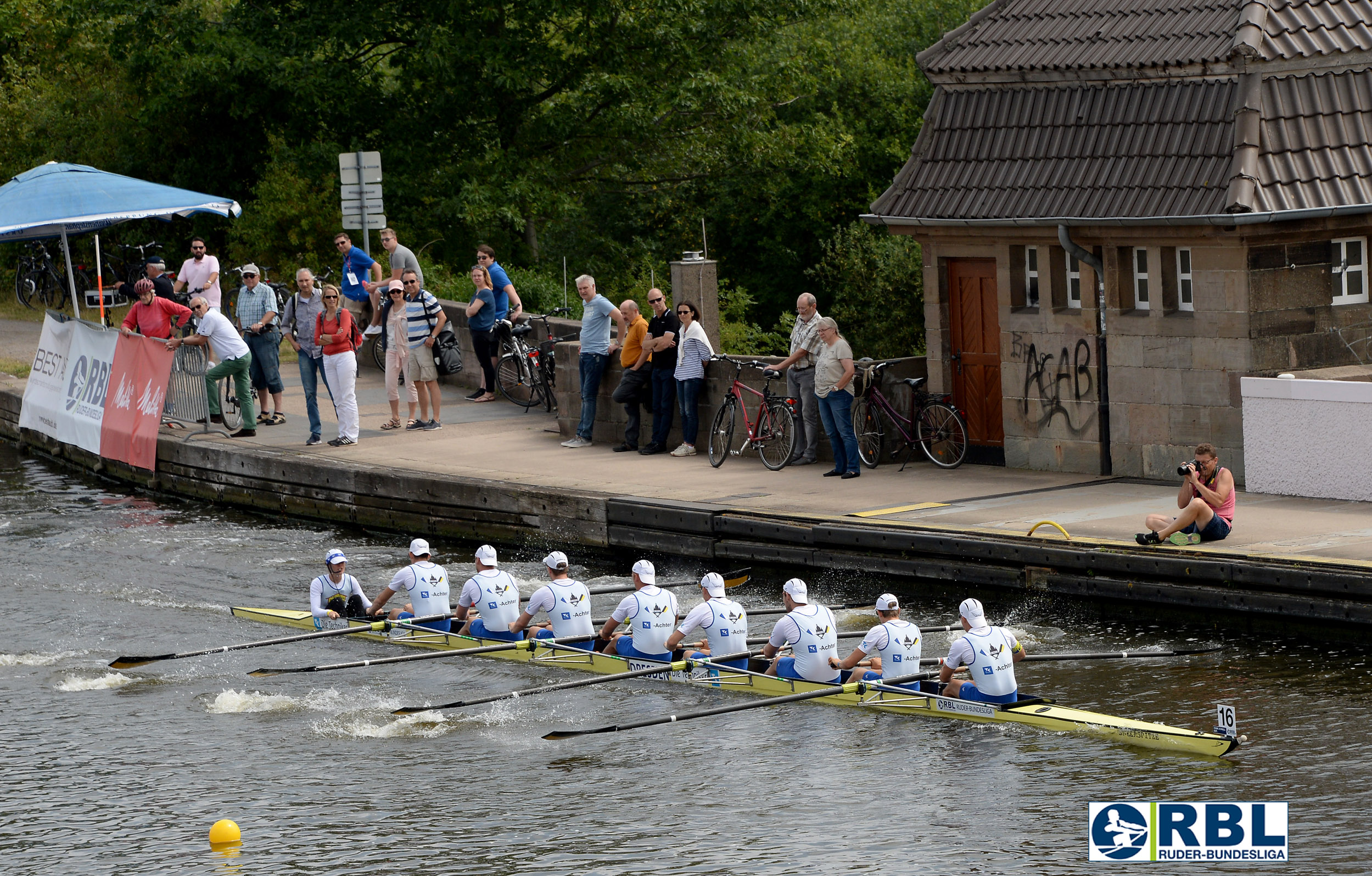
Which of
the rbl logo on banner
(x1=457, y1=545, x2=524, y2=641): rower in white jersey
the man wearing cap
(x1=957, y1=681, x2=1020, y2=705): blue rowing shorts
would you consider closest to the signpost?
the man wearing cap

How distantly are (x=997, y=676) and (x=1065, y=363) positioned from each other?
266 inches

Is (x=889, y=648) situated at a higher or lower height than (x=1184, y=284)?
lower

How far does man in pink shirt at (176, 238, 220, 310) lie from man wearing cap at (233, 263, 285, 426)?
3.91 feet

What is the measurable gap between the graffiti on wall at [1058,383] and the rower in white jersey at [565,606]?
6268 millimetres

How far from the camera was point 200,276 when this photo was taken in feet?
82.4

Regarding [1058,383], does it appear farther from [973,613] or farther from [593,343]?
[973,613]

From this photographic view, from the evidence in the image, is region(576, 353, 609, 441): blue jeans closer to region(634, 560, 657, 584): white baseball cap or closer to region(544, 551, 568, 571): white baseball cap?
region(544, 551, 568, 571): white baseball cap

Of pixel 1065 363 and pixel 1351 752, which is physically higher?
pixel 1065 363

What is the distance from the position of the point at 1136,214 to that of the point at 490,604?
7.52 m

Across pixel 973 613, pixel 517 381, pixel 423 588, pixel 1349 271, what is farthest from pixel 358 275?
pixel 973 613

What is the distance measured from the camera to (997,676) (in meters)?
12.7

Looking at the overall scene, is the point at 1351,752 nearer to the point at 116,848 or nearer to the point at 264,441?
the point at 116,848

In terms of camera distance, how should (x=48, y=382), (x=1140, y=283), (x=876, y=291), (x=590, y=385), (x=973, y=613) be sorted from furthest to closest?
(x=876, y=291) < (x=48, y=382) < (x=590, y=385) < (x=1140, y=283) < (x=973, y=613)

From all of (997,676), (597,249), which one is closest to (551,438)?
(997,676)
